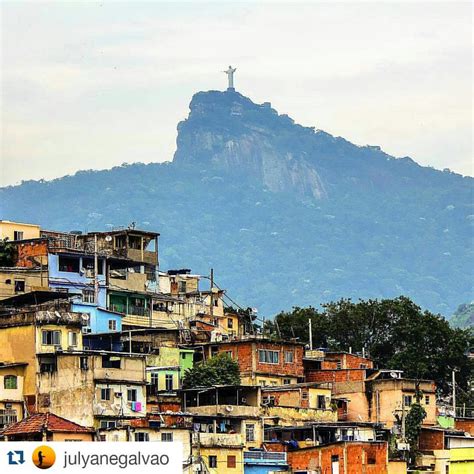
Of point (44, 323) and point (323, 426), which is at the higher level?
point (44, 323)

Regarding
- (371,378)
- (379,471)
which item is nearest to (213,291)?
(371,378)

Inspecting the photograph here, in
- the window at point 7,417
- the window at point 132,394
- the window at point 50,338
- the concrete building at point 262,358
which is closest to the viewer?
the window at point 7,417

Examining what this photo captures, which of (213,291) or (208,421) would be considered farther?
(213,291)

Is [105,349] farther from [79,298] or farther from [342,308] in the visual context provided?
[342,308]

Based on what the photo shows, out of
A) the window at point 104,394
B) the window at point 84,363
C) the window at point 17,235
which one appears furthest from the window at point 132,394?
the window at point 17,235

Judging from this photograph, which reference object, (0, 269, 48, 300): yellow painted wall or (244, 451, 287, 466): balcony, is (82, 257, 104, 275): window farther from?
(244, 451, 287, 466): balcony

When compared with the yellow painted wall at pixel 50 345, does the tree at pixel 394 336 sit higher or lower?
higher

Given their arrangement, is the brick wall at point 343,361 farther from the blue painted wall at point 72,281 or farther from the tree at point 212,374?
the blue painted wall at point 72,281

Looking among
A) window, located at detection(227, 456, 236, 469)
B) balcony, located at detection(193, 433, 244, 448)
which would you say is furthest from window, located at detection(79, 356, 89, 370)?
window, located at detection(227, 456, 236, 469)
